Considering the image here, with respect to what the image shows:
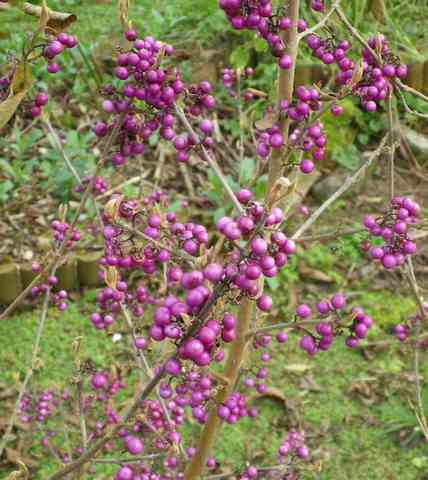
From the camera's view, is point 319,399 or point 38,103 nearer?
point 38,103

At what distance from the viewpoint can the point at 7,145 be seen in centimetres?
424

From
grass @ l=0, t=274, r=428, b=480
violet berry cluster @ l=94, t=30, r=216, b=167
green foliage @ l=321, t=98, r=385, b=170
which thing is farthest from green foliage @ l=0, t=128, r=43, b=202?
violet berry cluster @ l=94, t=30, r=216, b=167

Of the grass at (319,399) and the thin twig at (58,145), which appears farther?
the grass at (319,399)

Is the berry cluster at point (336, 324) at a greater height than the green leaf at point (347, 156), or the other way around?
the berry cluster at point (336, 324)

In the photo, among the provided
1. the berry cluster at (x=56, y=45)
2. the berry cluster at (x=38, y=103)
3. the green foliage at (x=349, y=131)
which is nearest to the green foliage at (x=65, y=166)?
the green foliage at (x=349, y=131)

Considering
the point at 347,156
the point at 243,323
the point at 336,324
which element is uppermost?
the point at 336,324

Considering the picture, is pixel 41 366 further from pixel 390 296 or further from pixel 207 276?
pixel 207 276

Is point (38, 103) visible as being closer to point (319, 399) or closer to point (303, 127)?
point (303, 127)

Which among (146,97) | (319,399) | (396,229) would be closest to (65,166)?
(319,399)

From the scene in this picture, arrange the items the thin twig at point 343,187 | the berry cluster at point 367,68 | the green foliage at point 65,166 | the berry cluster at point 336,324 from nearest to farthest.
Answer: the berry cluster at point 336,324
the berry cluster at point 367,68
the thin twig at point 343,187
the green foliage at point 65,166

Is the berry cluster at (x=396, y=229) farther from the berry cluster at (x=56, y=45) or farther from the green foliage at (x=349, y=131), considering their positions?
the green foliage at (x=349, y=131)

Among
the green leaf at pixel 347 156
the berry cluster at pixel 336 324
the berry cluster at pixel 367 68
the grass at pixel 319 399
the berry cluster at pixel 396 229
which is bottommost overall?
the grass at pixel 319 399

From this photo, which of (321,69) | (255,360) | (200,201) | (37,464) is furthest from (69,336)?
(321,69)

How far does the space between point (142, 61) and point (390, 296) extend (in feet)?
9.54
